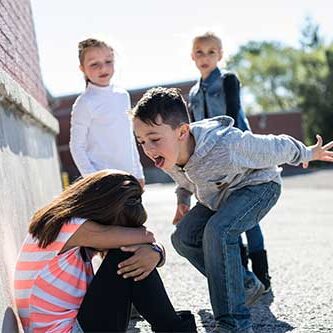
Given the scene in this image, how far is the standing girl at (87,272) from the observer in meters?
3.17

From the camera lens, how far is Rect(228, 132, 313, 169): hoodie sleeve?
12.4 feet

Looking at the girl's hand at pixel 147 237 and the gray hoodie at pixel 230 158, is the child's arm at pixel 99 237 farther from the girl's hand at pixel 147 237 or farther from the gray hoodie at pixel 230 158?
the gray hoodie at pixel 230 158

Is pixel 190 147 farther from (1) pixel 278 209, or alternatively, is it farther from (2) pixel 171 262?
(1) pixel 278 209

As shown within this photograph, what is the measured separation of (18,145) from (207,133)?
158cm

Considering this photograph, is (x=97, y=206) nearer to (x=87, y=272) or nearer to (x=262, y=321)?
(x=87, y=272)

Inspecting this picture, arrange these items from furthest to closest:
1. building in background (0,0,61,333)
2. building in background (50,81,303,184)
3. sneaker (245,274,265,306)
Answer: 1. building in background (50,81,303,184)
2. sneaker (245,274,265,306)
3. building in background (0,0,61,333)

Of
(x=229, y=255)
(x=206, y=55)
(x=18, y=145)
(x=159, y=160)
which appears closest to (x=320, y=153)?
(x=229, y=255)

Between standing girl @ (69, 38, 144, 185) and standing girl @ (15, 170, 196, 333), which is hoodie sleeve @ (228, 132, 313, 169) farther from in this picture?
standing girl @ (69, 38, 144, 185)

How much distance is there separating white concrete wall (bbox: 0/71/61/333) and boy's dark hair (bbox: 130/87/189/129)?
77 centimetres

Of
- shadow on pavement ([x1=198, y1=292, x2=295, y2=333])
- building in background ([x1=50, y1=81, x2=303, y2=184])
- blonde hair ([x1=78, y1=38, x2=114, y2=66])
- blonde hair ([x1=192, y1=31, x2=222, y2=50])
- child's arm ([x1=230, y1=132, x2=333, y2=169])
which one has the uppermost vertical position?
blonde hair ([x1=78, y1=38, x2=114, y2=66])

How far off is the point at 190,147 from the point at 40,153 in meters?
3.30

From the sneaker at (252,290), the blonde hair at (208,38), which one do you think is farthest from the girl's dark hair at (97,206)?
the blonde hair at (208,38)

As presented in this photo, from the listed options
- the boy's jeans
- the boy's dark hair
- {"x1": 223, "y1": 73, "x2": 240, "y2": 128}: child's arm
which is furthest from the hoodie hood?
{"x1": 223, "y1": 73, "x2": 240, "y2": 128}: child's arm

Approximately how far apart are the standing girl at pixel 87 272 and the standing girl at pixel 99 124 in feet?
5.20
